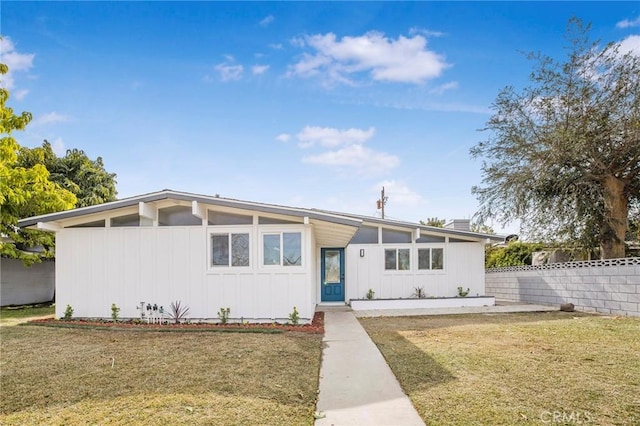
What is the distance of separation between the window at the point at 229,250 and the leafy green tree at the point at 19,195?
4447mm

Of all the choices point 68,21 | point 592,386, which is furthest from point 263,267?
point 68,21

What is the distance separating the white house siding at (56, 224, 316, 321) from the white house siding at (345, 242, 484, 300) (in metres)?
4.82

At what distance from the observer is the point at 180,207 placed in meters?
10.2

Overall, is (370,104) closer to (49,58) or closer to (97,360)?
(49,58)

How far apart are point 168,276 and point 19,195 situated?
4.07 meters

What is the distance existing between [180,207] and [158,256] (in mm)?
1307

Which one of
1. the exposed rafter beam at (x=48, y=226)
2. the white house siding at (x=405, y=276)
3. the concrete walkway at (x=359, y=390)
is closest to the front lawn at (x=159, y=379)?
the concrete walkway at (x=359, y=390)

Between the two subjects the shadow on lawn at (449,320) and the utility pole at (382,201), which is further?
the utility pole at (382,201)

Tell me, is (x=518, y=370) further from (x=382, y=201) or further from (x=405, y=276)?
(x=382, y=201)

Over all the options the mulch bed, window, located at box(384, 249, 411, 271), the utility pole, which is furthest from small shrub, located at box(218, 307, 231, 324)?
the utility pole

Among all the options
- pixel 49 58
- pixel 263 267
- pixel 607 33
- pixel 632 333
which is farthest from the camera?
pixel 607 33

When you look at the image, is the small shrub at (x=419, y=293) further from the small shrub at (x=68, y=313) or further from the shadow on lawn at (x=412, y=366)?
the small shrub at (x=68, y=313)

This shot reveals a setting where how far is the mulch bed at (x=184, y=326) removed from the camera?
8672mm

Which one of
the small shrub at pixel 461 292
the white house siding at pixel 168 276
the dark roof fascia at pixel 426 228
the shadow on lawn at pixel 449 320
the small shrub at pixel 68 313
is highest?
the dark roof fascia at pixel 426 228
